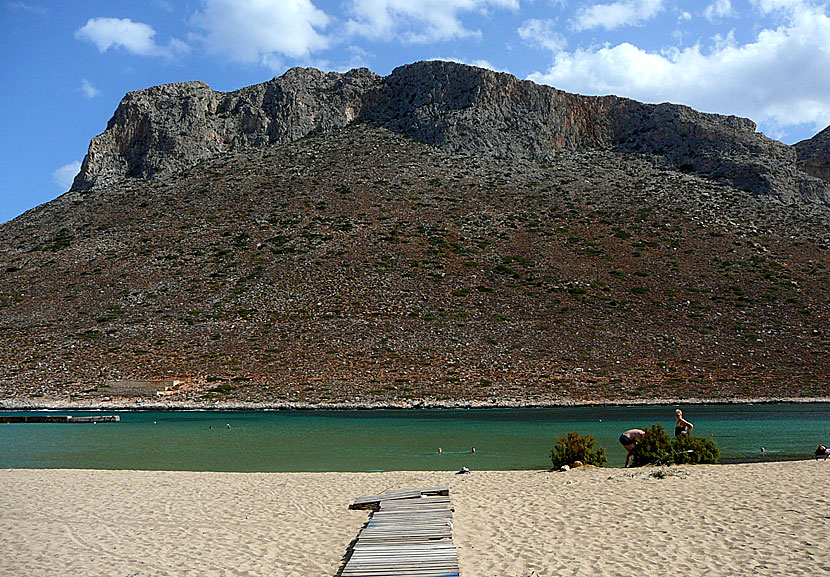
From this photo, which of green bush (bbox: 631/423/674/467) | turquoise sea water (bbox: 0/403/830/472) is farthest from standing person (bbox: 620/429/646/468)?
turquoise sea water (bbox: 0/403/830/472)

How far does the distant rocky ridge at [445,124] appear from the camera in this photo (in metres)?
64.3

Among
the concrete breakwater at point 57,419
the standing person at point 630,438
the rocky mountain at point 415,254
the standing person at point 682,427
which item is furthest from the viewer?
the rocky mountain at point 415,254

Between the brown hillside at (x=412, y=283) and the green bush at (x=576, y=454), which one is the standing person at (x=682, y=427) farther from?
the brown hillside at (x=412, y=283)

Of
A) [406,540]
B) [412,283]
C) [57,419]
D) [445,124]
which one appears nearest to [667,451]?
[406,540]

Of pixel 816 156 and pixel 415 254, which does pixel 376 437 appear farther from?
pixel 816 156

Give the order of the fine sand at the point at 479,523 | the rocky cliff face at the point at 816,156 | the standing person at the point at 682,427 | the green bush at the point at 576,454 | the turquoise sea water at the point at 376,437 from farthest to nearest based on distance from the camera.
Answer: the rocky cliff face at the point at 816,156, the turquoise sea water at the point at 376,437, the standing person at the point at 682,427, the green bush at the point at 576,454, the fine sand at the point at 479,523

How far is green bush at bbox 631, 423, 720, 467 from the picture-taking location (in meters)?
16.3

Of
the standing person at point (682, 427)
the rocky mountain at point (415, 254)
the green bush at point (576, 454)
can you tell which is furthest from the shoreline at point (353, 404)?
the green bush at point (576, 454)

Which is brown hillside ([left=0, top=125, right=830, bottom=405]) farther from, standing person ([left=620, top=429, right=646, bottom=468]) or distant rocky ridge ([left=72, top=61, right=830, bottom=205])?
standing person ([left=620, top=429, right=646, bottom=468])

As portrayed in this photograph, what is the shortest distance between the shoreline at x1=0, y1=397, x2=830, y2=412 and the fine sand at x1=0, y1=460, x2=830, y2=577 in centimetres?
1897

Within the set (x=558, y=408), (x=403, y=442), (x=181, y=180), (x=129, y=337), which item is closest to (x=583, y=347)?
(x=558, y=408)

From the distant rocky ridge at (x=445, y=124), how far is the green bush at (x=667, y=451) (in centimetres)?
5052

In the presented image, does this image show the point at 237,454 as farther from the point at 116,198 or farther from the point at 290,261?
the point at 116,198

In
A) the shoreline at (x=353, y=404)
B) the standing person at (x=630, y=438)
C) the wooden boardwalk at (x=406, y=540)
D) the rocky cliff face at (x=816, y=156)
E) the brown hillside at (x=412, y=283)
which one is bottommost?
the shoreline at (x=353, y=404)
